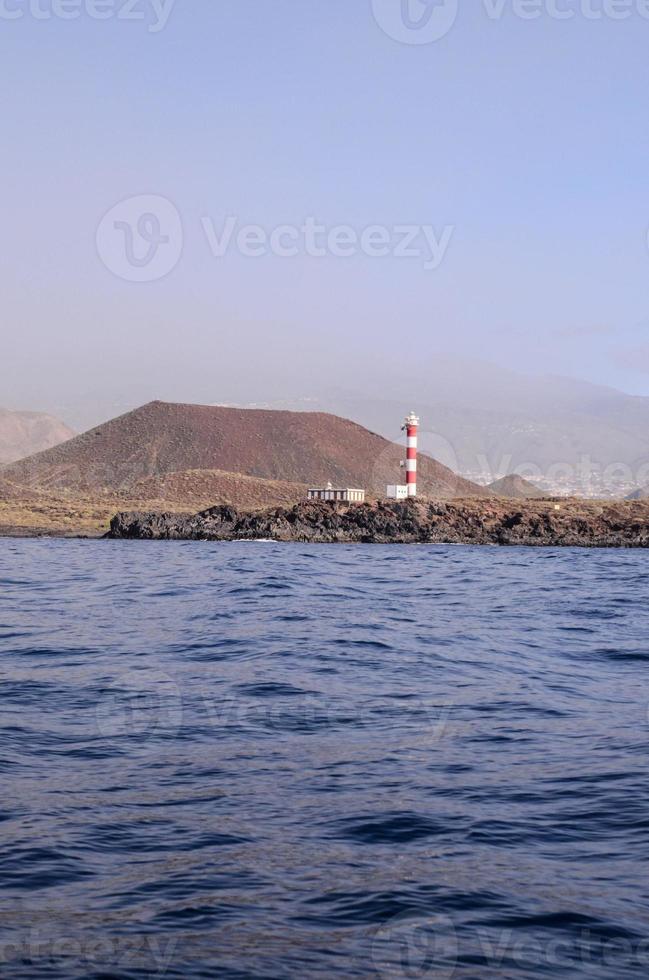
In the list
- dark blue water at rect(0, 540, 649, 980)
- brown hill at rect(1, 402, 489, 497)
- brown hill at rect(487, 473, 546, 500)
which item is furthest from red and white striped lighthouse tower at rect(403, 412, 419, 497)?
brown hill at rect(487, 473, 546, 500)

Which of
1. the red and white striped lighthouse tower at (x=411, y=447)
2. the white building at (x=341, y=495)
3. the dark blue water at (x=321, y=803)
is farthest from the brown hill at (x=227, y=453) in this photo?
the dark blue water at (x=321, y=803)

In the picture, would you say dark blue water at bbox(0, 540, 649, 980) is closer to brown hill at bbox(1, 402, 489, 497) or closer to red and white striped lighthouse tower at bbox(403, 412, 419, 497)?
red and white striped lighthouse tower at bbox(403, 412, 419, 497)

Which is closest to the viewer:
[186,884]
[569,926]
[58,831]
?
[569,926]

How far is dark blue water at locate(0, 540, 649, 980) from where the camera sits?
6074 millimetres

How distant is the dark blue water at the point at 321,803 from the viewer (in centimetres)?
607

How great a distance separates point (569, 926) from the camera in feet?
20.7

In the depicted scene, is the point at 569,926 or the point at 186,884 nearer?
the point at 569,926

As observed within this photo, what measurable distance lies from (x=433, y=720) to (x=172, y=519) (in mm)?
61574

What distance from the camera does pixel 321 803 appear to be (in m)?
8.59

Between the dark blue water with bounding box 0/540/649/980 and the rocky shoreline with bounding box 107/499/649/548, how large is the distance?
162 ft

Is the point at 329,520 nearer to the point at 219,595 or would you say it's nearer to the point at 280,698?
the point at 219,595

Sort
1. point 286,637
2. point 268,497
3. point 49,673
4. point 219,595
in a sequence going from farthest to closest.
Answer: point 268,497
point 219,595
point 286,637
point 49,673

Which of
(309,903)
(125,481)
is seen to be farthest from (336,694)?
(125,481)

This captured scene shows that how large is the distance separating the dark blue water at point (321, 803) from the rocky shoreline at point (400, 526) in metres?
49.5
